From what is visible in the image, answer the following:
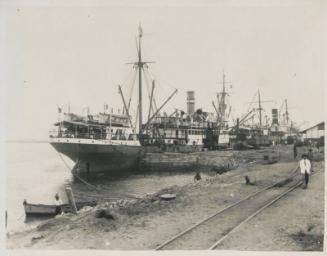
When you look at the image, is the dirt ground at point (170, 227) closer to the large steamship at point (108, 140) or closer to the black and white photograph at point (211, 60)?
the black and white photograph at point (211, 60)

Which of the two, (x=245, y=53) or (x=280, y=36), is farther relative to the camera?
(x=245, y=53)

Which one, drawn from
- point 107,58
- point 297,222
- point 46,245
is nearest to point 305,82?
point 297,222

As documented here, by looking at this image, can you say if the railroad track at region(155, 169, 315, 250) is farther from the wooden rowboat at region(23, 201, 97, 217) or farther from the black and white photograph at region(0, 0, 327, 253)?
the wooden rowboat at region(23, 201, 97, 217)

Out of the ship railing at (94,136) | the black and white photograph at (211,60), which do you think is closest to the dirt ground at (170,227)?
the black and white photograph at (211,60)

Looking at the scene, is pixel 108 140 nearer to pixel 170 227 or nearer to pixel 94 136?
pixel 94 136

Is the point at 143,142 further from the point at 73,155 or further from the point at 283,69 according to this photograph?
the point at 283,69

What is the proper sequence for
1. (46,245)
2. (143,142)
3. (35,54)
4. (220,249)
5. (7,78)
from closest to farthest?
(220,249)
(46,245)
(7,78)
(35,54)
(143,142)

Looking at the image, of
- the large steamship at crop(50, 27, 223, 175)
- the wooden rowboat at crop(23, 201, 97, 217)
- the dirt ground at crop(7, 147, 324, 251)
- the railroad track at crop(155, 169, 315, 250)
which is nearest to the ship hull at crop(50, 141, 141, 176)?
the large steamship at crop(50, 27, 223, 175)

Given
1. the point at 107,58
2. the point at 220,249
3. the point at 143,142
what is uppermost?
the point at 107,58
